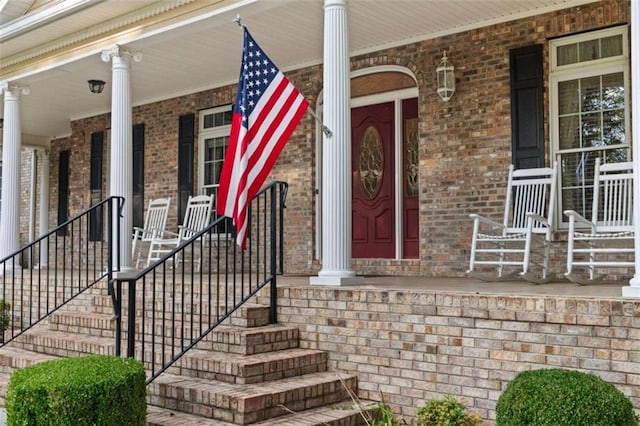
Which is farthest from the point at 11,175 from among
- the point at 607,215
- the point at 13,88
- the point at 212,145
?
the point at 607,215

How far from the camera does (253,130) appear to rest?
496 cm

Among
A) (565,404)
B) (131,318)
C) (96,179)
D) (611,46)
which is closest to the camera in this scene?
(565,404)

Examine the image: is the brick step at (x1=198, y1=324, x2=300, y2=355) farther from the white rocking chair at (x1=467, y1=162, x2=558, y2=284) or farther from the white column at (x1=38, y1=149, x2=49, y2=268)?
the white column at (x1=38, y1=149, x2=49, y2=268)

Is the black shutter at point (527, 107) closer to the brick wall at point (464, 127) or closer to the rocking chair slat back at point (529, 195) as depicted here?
the brick wall at point (464, 127)

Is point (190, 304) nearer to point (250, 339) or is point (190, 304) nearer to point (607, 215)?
point (250, 339)

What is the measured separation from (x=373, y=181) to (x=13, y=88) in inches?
211

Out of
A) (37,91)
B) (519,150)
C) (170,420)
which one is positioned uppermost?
(37,91)

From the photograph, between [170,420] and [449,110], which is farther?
[449,110]

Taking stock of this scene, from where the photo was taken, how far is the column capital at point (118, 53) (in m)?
7.92

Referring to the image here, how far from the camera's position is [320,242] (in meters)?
8.72

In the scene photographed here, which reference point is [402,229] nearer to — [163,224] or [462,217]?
[462,217]

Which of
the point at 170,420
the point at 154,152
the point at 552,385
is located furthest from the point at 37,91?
the point at 552,385

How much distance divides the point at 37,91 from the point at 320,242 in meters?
5.27

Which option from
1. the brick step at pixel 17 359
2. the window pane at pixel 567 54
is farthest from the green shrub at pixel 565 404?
the window pane at pixel 567 54
